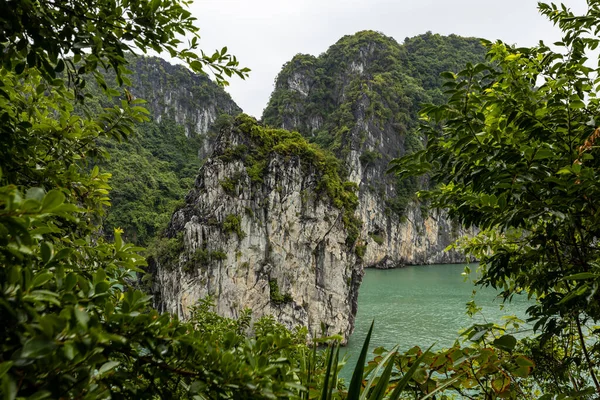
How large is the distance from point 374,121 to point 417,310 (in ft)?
80.4

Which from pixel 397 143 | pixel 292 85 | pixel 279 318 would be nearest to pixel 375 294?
pixel 279 318

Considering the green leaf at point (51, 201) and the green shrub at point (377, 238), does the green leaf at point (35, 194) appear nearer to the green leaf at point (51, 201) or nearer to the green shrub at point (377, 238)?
the green leaf at point (51, 201)

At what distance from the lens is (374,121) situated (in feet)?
130


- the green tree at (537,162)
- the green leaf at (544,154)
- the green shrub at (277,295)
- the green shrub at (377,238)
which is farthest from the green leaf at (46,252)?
the green shrub at (377,238)

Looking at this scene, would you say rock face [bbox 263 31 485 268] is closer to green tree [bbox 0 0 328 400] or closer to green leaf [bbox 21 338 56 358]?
green tree [bbox 0 0 328 400]

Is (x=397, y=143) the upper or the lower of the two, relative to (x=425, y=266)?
upper

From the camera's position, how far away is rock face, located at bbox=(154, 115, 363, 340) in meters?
14.8

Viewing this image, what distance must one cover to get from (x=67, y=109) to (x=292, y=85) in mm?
49914

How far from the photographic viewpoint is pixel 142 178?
129 ft

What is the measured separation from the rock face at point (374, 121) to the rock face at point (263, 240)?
17.9 m

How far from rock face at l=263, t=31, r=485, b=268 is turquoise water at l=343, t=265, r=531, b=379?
7190 millimetres

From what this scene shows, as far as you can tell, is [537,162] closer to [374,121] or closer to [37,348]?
[37,348]

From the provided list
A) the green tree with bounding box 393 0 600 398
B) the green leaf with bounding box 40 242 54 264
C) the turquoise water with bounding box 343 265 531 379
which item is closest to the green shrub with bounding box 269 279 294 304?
the turquoise water with bounding box 343 265 531 379

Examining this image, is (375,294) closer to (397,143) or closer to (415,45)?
(397,143)
